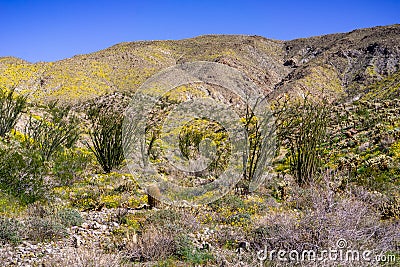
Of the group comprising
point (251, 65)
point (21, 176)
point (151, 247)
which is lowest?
point (151, 247)

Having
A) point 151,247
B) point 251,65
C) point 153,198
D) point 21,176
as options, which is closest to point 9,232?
point 151,247

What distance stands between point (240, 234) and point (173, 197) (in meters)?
2.67

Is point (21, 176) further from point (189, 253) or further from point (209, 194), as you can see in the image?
point (189, 253)

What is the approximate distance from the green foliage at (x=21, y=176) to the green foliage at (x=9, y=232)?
7.49 feet

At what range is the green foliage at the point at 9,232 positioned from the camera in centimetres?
554

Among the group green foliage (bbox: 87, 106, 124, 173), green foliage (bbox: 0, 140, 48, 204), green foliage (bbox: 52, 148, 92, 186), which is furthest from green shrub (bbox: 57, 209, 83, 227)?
green foliage (bbox: 87, 106, 124, 173)

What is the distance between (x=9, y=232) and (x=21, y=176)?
129 inches

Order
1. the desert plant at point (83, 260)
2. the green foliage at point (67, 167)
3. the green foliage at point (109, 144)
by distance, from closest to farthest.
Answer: the desert plant at point (83, 260)
the green foliage at point (67, 167)
the green foliage at point (109, 144)

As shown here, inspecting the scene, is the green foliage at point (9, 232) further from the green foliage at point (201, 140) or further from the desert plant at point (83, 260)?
the green foliage at point (201, 140)

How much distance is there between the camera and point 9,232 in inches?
222

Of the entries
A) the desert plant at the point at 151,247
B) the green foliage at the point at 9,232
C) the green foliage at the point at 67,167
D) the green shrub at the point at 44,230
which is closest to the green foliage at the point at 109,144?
the green foliage at the point at 67,167

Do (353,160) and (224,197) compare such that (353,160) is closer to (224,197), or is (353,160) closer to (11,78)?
(224,197)

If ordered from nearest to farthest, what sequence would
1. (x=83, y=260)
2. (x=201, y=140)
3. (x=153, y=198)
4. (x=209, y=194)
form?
(x=83, y=260), (x=153, y=198), (x=209, y=194), (x=201, y=140)

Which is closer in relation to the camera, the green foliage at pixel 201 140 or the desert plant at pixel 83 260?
the desert plant at pixel 83 260
